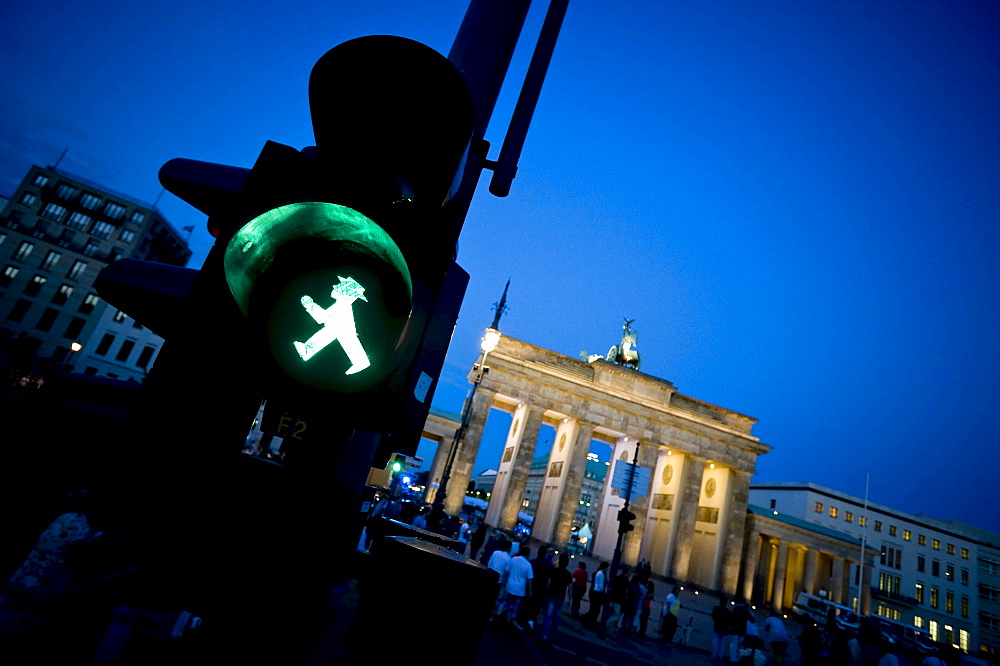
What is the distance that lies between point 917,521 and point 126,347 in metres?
99.1

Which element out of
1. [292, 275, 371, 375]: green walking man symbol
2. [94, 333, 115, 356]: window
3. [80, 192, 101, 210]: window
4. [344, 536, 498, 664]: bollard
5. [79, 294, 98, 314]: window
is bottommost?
[344, 536, 498, 664]: bollard

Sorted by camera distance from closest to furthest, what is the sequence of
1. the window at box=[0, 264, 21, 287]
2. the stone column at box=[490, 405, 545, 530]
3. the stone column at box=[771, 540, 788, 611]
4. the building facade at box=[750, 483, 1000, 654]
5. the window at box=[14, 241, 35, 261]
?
the stone column at box=[490, 405, 545, 530], the stone column at box=[771, 540, 788, 611], the window at box=[0, 264, 21, 287], the window at box=[14, 241, 35, 261], the building facade at box=[750, 483, 1000, 654]

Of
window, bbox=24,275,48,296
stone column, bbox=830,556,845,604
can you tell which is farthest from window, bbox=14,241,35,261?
stone column, bbox=830,556,845,604

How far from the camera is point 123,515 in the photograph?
972mm

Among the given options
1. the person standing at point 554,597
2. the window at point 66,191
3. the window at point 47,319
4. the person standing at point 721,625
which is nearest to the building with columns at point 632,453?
the person standing at point 721,625

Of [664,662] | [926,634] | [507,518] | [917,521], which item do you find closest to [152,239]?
[507,518]

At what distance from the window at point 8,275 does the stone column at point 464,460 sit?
164 feet

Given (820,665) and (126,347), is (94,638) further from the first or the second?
(126,347)

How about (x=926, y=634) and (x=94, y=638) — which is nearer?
(x=94, y=638)

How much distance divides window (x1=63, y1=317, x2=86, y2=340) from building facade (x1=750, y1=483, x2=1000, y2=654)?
84.9 metres

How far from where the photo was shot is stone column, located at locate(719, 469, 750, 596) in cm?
3494

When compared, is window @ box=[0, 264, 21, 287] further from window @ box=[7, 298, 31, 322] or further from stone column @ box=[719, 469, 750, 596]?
stone column @ box=[719, 469, 750, 596]

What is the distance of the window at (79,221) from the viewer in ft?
167

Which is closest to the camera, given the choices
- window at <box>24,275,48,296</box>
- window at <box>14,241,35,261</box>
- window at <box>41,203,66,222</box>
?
window at <box>24,275,48,296</box>
